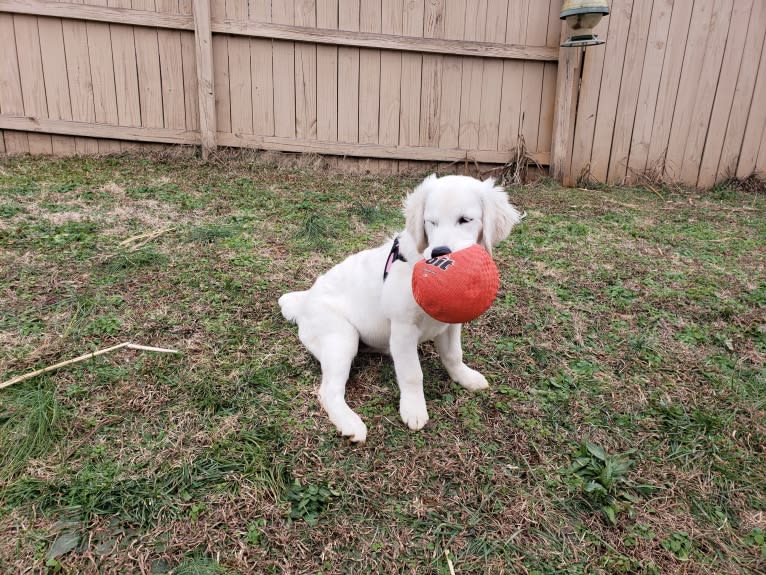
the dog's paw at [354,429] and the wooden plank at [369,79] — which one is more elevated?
the wooden plank at [369,79]

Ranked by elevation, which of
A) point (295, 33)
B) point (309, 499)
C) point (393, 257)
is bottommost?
point (309, 499)

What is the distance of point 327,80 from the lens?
6.30 meters

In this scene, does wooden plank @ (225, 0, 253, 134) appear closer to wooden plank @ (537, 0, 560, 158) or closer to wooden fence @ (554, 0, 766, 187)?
wooden plank @ (537, 0, 560, 158)

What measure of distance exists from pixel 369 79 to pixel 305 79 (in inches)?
30.2

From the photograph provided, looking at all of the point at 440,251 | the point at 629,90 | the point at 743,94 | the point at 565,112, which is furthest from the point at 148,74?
the point at 743,94

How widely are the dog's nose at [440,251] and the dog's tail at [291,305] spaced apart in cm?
116

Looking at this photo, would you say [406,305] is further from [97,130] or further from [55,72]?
[55,72]

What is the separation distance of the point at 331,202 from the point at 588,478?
400 cm

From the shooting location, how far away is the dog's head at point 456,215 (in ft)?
7.36

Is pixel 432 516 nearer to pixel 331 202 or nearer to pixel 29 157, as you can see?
pixel 331 202

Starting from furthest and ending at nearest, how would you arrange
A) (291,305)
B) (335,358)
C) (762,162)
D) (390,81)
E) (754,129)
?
(762,162) < (754,129) < (390,81) < (291,305) < (335,358)

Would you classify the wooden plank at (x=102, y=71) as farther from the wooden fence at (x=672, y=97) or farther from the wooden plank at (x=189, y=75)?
the wooden fence at (x=672, y=97)

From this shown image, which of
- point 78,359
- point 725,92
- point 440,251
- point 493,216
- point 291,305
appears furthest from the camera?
point 725,92

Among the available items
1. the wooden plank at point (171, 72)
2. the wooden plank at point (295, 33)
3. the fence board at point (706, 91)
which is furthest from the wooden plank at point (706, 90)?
the wooden plank at point (171, 72)
